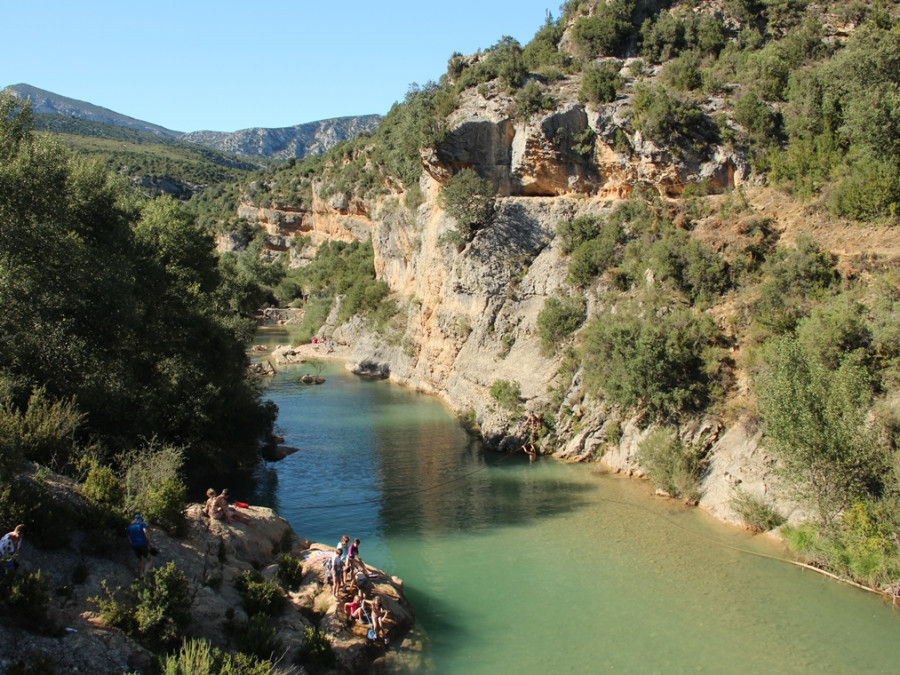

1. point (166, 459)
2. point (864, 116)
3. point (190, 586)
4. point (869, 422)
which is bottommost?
point (190, 586)

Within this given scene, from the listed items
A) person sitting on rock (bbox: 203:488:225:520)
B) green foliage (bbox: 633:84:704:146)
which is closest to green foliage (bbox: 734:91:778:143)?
green foliage (bbox: 633:84:704:146)

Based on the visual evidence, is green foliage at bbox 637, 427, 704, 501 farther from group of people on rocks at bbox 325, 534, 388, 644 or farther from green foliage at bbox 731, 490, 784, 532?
group of people on rocks at bbox 325, 534, 388, 644

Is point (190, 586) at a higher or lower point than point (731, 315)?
lower

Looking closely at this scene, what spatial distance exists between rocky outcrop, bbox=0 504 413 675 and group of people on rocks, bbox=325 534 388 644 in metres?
0.18

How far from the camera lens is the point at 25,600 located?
28.6 feet

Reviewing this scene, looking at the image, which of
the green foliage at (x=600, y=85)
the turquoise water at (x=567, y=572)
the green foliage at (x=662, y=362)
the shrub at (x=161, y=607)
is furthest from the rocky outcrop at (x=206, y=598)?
the green foliage at (x=600, y=85)

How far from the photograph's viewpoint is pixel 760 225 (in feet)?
79.3

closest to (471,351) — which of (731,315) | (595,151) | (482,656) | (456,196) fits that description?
(456,196)

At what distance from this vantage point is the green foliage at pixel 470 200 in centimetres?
3409

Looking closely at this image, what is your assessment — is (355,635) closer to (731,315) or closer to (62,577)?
(62,577)

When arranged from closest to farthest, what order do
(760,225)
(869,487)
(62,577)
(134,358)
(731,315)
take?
1. (62,577)
2. (869,487)
3. (134,358)
4. (731,315)
5. (760,225)

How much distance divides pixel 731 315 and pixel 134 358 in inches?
744

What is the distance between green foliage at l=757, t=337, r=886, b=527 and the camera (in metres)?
14.8

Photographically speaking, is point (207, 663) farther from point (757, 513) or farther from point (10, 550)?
point (757, 513)
